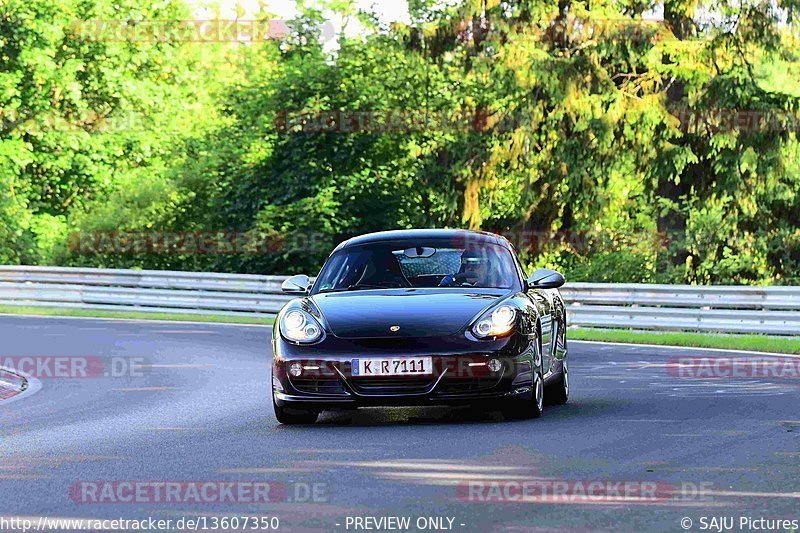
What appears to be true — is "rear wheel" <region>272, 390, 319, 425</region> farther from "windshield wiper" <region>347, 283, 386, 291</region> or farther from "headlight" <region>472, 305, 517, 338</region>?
"headlight" <region>472, 305, 517, 338</region>

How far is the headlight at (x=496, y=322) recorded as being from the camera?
444 inches

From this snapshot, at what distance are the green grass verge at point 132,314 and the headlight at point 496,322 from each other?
1771 cm

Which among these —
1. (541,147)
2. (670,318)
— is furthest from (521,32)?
(670,318)


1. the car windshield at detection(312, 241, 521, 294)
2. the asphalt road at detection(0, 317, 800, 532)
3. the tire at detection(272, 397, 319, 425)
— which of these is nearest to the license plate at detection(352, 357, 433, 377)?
the asphalt road at detection(0, 317, 800, 532)

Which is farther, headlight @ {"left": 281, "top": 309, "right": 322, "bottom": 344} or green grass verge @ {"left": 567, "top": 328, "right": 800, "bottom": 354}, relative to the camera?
green grass verge @ {"left": 567, "top": 328, "right": 800, "bottom": 354}

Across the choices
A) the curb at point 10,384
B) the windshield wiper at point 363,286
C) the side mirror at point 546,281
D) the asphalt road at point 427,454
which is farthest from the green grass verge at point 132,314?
the side mirror at point 546,281

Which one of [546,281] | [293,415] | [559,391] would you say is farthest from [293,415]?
[559,391]

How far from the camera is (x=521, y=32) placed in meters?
35.0

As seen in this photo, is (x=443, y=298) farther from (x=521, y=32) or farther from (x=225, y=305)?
(x=521, y=32)

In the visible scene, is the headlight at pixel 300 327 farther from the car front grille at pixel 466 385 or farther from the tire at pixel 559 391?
the tire at pixel 559 391

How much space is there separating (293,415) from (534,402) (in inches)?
68.8

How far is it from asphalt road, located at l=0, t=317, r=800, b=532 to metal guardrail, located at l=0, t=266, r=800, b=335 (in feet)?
24.2

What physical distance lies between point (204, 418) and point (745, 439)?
4217 mm

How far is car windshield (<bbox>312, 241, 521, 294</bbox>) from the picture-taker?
40.9ft
